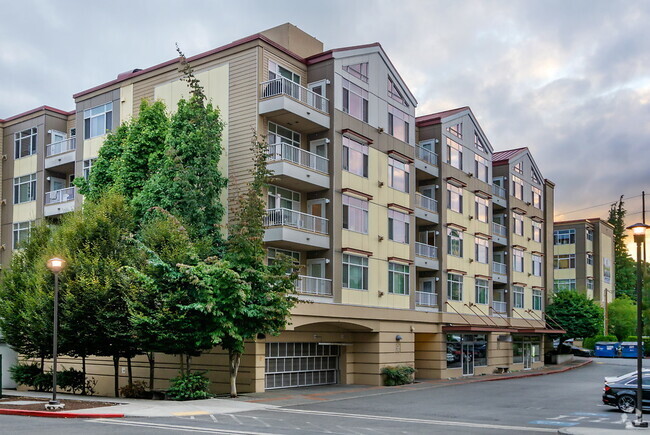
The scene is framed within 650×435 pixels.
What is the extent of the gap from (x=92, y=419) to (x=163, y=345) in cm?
591

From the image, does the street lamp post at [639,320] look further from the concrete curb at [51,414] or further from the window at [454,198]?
the window at [454,198]

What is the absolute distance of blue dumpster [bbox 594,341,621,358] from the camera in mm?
77125

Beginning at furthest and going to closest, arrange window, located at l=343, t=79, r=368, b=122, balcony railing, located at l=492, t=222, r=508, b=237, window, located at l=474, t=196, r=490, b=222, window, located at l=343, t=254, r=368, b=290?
balcony railing, located at l=492, t=222, r=508, b=237 < window, located at l=474, t=196, r=490, b=222 < window, located at l=343, t=79, r=368, b=122 < window, located at l=343, t=254, r=368, b=290

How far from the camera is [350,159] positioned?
1457 inches

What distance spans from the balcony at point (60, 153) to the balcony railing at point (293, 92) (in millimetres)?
15372

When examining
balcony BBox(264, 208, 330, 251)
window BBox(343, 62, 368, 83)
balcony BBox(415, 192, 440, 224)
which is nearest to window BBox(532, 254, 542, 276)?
balcony BBox(415, 192, 440, 224)

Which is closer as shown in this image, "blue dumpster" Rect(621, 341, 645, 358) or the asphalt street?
the asphalt street

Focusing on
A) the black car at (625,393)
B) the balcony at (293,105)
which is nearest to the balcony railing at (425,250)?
the balcony at (293,105)

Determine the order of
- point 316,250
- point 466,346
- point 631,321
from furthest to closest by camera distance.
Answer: point 631,321, point 466,346, point 316,250

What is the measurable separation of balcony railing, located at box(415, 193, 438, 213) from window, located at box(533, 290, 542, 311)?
63.3 ft

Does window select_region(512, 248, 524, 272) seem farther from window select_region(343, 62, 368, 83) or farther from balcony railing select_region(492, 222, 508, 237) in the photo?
window select_region(343, 62, 368, 83)

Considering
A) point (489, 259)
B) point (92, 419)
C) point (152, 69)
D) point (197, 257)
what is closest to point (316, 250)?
point (197, 257)

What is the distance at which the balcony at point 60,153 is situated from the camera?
141ft

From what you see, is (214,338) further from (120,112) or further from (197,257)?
(120,112)
